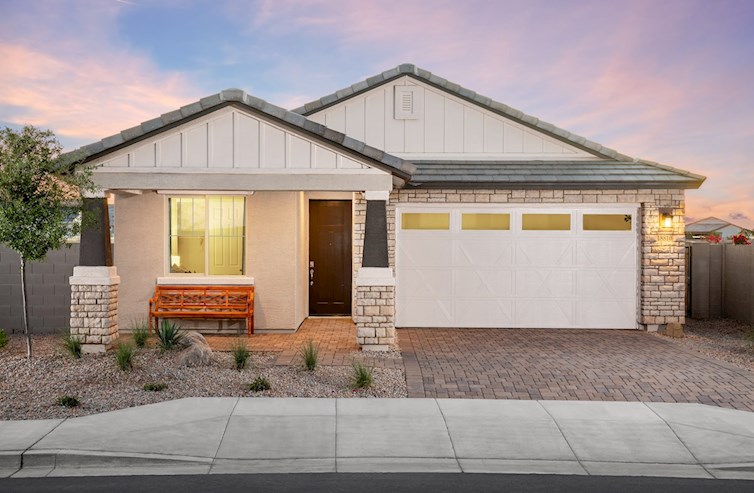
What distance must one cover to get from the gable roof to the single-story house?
141cm

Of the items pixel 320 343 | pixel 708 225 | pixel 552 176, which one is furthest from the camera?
pixel 708 225

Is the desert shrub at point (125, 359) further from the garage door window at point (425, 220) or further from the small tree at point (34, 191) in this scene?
the garage door window at point (425, 220)

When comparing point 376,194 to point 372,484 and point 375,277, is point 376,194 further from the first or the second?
point 372,484

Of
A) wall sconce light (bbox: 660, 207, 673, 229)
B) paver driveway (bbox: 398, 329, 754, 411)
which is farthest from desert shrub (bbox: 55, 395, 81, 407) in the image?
wall sconce light (bbox: 660, 207, 673, 229)

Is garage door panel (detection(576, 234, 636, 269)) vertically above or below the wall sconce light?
below

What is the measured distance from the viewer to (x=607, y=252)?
43.7 ft

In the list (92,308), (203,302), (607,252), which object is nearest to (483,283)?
(607,252)

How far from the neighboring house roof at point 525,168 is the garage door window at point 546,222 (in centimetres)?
76

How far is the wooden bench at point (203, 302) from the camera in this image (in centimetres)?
1216

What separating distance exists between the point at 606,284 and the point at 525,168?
117 inches

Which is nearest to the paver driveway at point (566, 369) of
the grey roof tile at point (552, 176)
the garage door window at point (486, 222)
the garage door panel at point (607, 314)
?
the garage door panel at point (607, 314)

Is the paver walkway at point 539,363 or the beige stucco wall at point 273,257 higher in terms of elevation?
the beige stucco wall at point 273,257

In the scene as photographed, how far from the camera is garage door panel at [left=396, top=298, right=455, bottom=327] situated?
1329 cm

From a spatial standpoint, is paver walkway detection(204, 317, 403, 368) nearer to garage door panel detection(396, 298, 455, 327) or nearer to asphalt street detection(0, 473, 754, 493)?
garage door panel detection(396, 298, 455, 327)
